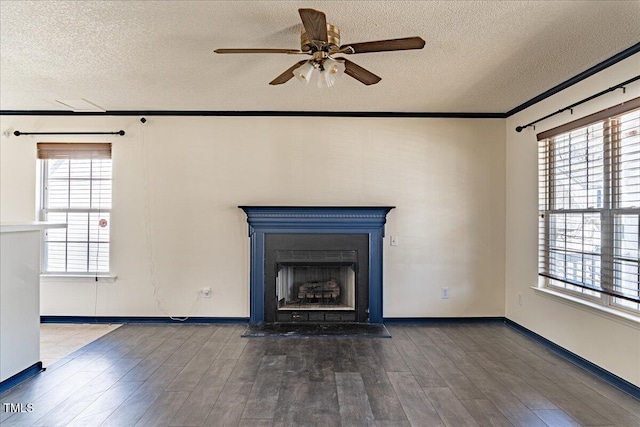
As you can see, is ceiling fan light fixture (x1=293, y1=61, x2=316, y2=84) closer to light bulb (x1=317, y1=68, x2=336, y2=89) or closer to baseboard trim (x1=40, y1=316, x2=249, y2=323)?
light bulb (x1=317, y1=68, x2=336, y2=89)

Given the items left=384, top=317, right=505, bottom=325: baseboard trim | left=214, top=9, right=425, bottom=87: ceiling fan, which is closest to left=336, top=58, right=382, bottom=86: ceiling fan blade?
left=214, top=9, right=425, bottom=87: ceiling fan

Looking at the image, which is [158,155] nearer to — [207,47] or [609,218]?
[207,47]

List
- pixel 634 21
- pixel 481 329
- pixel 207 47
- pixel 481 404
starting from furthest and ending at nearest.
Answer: pixel 481 329
pixel 207 47
pixel 481 404
pixel 634 21

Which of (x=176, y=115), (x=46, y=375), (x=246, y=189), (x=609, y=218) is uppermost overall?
(x=176, y=115)

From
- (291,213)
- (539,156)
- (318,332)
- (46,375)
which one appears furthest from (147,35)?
(539,156)

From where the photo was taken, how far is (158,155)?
14.1 ft

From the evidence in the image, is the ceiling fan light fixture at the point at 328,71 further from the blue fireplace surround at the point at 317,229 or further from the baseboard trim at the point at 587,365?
the baseboard trim at the point at 587,365

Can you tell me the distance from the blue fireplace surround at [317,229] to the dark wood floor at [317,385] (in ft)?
1.85

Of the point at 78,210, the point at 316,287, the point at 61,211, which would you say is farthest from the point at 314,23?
the point at 61,211

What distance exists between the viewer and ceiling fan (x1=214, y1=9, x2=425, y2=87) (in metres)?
1.94

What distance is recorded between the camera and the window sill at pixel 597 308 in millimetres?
2624

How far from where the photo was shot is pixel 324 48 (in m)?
2.21

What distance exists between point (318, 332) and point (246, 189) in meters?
1.78

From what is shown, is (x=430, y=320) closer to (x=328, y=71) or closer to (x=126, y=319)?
(x=328, y=71)
